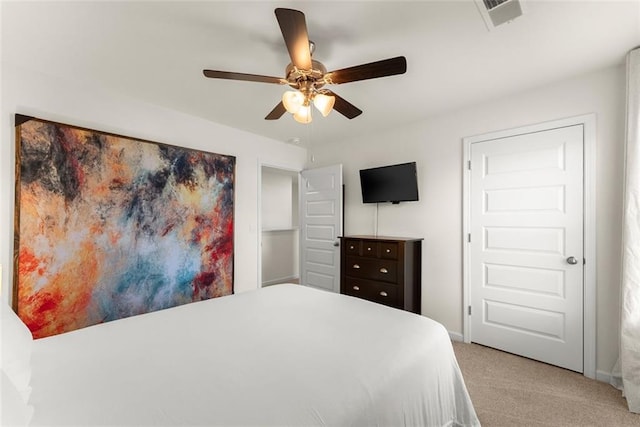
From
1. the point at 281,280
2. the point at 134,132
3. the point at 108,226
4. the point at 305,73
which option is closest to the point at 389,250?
the point at 305,73

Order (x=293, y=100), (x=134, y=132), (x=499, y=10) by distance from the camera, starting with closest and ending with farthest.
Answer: (x=499, y=10) → (x=293, y=100) → (x=134, y=132)

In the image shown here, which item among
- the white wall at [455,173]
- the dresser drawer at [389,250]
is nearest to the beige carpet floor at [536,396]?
the white wall at [455,173]

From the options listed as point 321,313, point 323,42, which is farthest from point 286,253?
point 323,42

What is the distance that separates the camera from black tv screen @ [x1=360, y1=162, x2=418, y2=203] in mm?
3158

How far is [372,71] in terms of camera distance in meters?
1.60

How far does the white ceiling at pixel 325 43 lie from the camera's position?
5.00 feet

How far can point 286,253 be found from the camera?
226 inches

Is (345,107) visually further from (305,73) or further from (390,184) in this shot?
(390,184)

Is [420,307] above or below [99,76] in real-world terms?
below

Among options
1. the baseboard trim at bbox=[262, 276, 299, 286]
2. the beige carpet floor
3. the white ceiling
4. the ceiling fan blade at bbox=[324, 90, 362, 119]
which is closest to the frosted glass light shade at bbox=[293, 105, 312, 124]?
the ceiling fan blade at bbox=[324, 90, 362, 119]

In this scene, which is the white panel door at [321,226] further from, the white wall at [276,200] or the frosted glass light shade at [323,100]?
the frosted glass light shade at [323,100]

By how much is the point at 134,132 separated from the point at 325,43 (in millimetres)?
2030

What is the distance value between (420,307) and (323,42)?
2.86 meters

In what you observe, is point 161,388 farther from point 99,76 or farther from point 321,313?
point 99,76
